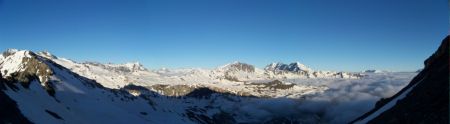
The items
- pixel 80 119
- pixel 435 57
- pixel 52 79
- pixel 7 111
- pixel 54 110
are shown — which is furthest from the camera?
pixel 52 79

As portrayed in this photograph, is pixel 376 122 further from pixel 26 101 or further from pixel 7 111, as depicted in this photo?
pixel 26 101

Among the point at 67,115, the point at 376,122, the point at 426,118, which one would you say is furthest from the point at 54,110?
the point at 426,118

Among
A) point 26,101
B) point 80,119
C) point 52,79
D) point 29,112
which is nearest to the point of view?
point 29,112

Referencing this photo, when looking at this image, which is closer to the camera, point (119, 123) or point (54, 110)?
point (54, 110)

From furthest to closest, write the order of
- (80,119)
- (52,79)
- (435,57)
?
1. (52,79)
2. (80,119)
3. (435,57)

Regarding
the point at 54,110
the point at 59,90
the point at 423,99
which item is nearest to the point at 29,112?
the point at 54,110

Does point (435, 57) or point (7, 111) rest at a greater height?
point (435, 57)

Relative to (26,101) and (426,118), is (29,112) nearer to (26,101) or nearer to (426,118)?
(26,101)

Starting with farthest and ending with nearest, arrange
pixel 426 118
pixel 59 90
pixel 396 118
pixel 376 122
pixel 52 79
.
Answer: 1. pixel 52 79
2. pixel 59 90
3. pixel 376 122
4. pixel 396 118
5. pixel 426 118

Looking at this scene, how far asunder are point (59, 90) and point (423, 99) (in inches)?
5985

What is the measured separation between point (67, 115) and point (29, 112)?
3053cm

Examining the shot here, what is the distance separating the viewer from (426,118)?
4100 centimetres

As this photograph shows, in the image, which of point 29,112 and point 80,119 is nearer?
point 29,112

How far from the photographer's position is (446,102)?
42094 mm
